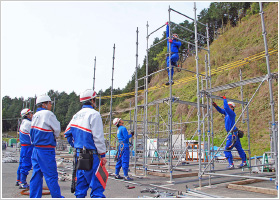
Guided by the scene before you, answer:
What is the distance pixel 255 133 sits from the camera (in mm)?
14758

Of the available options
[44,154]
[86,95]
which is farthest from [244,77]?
[44,154]

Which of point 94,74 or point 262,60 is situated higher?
point 262,60

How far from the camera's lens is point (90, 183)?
10.2 feet

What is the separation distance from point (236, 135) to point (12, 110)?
69.1 m

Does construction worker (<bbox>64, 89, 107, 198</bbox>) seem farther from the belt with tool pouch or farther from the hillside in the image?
the hillside

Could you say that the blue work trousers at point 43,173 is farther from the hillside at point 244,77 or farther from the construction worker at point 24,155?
the hillside at point 244,77

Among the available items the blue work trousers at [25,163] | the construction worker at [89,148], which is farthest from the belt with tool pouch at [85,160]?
the blue work trousers at [25,163]

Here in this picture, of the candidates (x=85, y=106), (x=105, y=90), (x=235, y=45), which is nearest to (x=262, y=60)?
(x=235, y=45)

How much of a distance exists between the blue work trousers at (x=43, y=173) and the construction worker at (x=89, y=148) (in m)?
A: 0.75

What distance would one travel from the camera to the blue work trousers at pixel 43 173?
11.9 ft

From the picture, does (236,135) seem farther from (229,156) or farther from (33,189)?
(33,189)

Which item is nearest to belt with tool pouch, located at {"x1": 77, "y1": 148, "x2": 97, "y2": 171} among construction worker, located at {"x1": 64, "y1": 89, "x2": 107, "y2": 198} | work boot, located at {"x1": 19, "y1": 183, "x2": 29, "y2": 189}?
construction worker, located at {"x1": 64, "y1": 89, "x2": 107, "y2": 198}

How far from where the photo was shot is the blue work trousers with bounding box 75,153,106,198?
3.05 meters

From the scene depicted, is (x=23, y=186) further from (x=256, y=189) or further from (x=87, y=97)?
(x=256, y=189)
